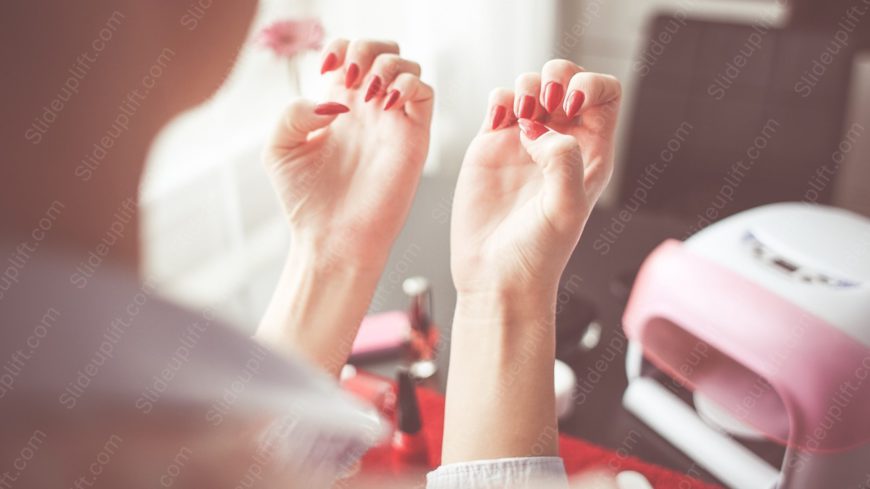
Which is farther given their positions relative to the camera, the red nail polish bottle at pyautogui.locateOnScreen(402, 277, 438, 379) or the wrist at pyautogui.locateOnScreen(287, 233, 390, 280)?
the red nail polish bottle at pyautogui.locateOnScreen(402, 277, 438, 379)

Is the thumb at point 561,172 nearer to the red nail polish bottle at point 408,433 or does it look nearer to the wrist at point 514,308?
the wrist at point 514,308

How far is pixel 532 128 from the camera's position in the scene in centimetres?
47

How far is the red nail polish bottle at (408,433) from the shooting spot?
68 cm

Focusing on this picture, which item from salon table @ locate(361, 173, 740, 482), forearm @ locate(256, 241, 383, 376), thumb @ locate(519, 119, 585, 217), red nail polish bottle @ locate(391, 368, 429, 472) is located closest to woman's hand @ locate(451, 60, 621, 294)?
thumb @ locate(519, 119, 585, 217)

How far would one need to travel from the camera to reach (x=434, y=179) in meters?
1.20

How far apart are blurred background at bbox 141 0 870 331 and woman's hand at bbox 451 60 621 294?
25 centimetres

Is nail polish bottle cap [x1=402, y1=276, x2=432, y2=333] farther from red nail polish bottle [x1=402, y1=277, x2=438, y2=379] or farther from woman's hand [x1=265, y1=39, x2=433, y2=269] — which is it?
woman's hand [x1=265, y1=39, x2=433, y2=269]

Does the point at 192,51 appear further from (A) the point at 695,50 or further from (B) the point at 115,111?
(A) the point at 695,50

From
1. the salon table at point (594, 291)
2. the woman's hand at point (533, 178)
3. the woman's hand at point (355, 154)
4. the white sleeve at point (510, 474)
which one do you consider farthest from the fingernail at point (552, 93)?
the salon table at point (594, 291)

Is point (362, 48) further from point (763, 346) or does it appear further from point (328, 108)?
point (763, 346)

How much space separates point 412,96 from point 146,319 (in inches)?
10.5

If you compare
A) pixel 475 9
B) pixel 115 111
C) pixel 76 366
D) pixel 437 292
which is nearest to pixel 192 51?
pixel 115 111

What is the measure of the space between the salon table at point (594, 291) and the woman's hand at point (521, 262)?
276mm

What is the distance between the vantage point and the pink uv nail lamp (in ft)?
1.78
